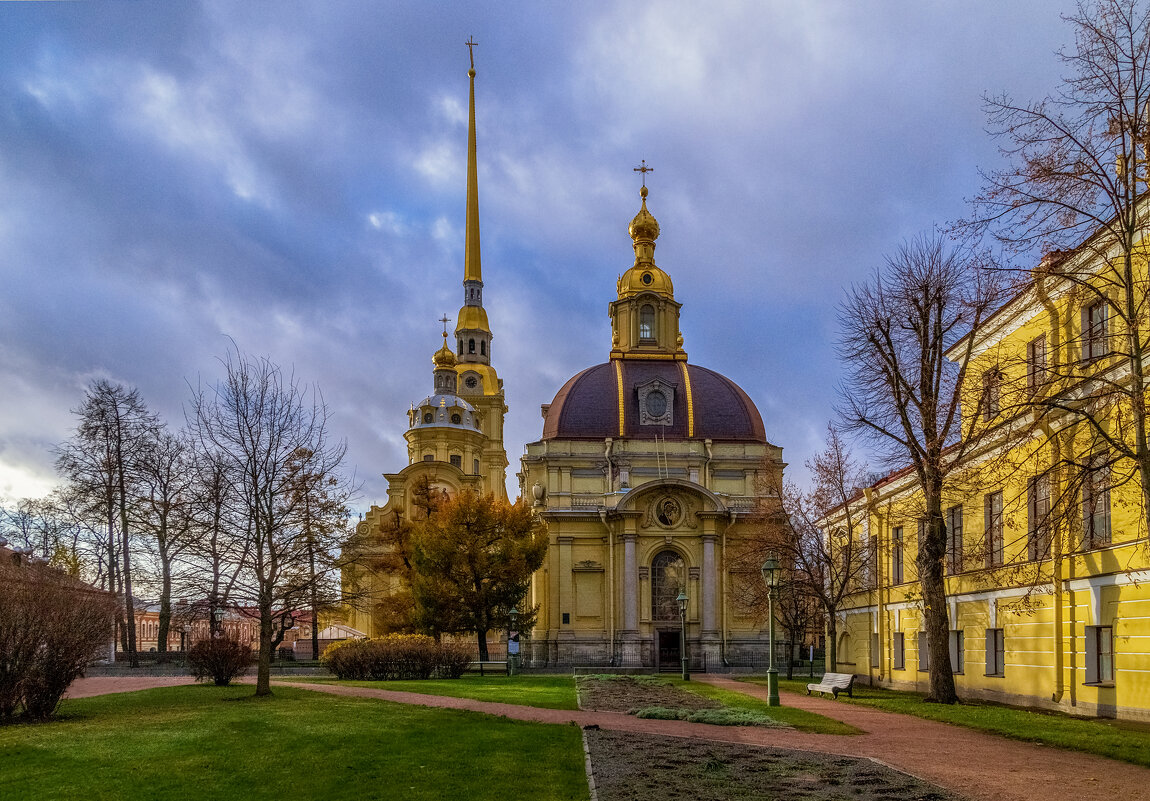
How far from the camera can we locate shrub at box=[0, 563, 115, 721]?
18484 mm

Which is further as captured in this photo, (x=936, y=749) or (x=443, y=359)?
(x=443, y=359)

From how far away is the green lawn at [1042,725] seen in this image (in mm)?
15328

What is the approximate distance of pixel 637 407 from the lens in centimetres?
5800

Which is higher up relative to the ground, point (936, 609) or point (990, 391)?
point (990, 391)

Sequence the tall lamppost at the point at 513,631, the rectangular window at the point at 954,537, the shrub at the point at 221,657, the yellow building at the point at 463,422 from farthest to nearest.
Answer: the yellow building at the point at 463,422 < the tall lamppost at the point at 513,631 < the rectangular window at the point at 954,537 < the shrub at the point at 221,657

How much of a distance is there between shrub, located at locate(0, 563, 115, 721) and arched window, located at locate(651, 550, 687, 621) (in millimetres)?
35687

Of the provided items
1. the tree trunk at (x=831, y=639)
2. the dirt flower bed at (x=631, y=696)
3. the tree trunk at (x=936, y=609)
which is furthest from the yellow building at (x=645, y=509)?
the tree trunk at (x=936, y=609)

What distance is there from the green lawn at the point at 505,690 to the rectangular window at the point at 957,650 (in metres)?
10.7

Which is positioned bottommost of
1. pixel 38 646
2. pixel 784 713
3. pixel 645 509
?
pixel 784 713

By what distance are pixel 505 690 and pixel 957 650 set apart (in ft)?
41.4

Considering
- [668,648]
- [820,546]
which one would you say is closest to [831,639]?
[820,546]

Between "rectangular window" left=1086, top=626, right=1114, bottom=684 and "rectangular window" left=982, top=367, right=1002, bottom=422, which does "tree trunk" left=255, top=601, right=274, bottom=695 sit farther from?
"rectangular window" left=1086, top=626, right=1114, bottom=684

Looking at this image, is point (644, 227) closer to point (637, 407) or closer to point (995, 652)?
point (637, 407)

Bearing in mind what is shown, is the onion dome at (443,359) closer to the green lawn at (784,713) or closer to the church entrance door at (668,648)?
the church entrance door at (668,648)
